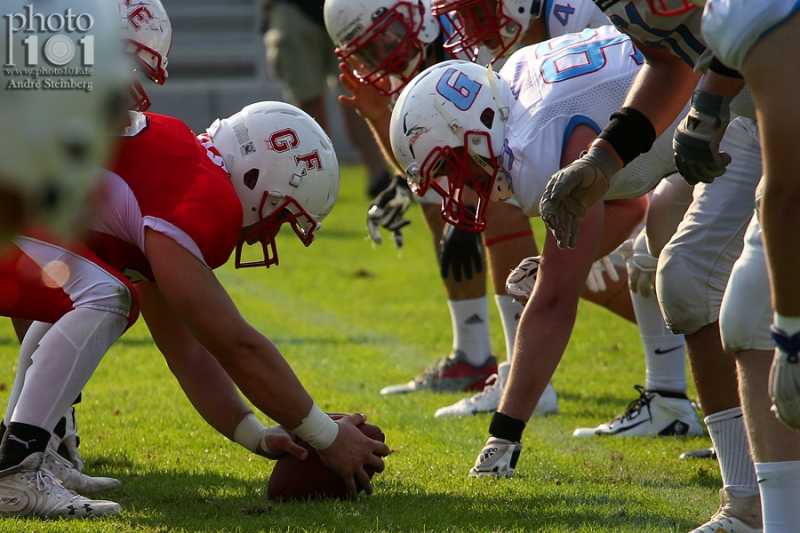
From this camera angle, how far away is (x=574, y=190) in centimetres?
266

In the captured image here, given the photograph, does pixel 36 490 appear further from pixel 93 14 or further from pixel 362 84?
pixel 362 84

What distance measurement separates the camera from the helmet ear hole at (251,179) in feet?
10.4

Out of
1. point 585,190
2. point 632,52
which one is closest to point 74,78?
point 585,190

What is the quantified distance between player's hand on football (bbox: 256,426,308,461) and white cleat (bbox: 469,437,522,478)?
0.60 m

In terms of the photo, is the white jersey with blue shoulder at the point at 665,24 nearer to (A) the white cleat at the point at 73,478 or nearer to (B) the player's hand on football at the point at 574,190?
(B) the player's hand on football at the point at 574,190

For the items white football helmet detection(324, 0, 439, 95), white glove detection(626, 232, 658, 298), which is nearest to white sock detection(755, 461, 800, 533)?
white glove detection(626, 232, 658, 298)

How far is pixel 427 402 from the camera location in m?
4.76

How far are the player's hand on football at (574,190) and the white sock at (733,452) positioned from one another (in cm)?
61

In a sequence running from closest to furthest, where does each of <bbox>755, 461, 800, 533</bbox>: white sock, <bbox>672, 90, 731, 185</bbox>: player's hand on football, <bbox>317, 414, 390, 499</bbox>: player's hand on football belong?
<bbox>755, 461, 800, 533</bbox>: white sock, <bbox>672, 90, 731, 185</bbox>: player's hand on football, <bbox>317, 414, 390, 499</bbox>: player's hand on football

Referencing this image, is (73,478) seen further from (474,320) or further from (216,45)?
(216,45)

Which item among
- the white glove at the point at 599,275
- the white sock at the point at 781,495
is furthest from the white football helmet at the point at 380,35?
the white sock at the point at 781,495

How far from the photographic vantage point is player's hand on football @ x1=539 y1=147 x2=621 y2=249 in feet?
8.63

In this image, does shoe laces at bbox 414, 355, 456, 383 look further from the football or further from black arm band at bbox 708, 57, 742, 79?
black arm band at bbox 708, 57, 742, 79

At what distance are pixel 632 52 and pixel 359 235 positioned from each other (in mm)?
6926
